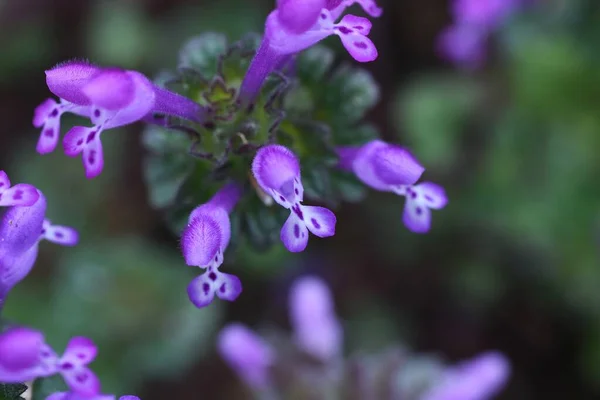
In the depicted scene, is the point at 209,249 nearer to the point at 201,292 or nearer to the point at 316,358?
the point at 201,292

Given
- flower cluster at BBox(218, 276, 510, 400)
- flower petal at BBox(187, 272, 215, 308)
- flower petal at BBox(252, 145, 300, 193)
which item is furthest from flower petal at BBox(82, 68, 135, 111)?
flower cluster at BBox(218, 276, 510, 400)

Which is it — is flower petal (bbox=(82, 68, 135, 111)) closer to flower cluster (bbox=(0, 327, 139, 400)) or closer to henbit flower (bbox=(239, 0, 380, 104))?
henbit flower (bbox=(239, 0, 380, 104))

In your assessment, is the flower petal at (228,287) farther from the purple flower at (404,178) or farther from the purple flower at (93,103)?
the purple flower at (404,178)

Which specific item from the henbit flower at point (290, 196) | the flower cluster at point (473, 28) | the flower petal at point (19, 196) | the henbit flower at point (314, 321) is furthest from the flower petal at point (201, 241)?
the flower cluster at point (473, 28)

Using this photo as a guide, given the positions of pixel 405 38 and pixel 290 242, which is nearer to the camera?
pixel 290 242

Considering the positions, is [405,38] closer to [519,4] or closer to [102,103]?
[519,4]

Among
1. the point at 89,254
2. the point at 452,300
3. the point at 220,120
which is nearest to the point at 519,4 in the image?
the point at 452,300
